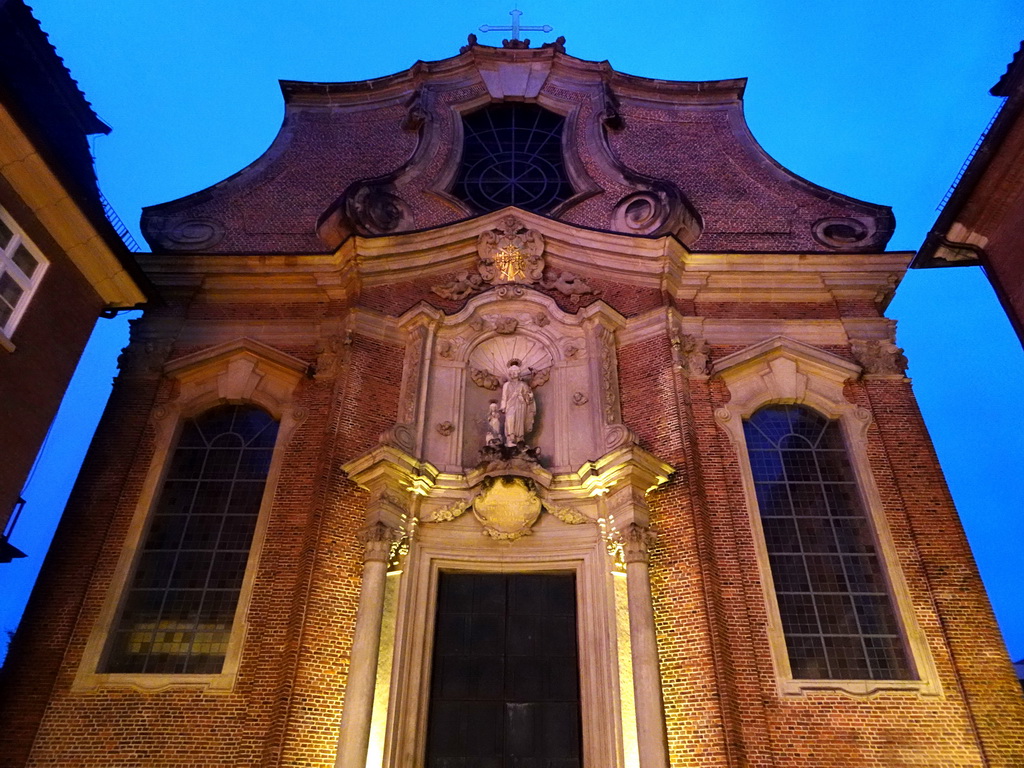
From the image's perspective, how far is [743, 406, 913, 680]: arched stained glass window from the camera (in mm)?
10672

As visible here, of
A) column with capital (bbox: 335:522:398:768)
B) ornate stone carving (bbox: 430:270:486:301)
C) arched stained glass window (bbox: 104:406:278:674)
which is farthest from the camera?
ornate stone carving (bbox: 430:270:486:301)

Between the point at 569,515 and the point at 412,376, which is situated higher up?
the point at 412,376

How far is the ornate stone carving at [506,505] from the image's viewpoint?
1138 cm

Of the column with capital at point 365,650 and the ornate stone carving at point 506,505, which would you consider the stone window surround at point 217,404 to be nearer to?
the column with capital at point 365,650

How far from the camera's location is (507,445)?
38.8ft

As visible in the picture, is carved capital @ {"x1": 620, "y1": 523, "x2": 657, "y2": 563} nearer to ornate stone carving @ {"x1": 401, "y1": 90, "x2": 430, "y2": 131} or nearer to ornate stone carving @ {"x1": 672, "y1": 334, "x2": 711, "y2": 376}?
ornate stone carving @ {"x1": 672, "y1": 334, "x2": 711, "y2": 376}

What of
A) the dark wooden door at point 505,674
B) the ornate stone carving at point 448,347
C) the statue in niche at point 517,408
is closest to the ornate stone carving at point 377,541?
the dark wooden door at point 505,674

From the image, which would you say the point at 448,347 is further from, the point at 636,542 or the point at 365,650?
the point at 365,650

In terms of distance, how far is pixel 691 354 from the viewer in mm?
13102

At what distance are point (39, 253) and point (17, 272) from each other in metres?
0.56

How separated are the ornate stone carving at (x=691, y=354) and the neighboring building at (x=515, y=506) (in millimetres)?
56

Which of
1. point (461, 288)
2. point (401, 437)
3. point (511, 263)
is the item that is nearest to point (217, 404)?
point (401, 437)

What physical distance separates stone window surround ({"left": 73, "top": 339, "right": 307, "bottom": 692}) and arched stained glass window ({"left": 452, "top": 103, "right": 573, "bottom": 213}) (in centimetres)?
560

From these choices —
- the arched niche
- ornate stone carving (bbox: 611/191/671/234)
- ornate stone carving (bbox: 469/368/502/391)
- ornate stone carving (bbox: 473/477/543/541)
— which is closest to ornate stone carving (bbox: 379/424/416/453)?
the arched niche
